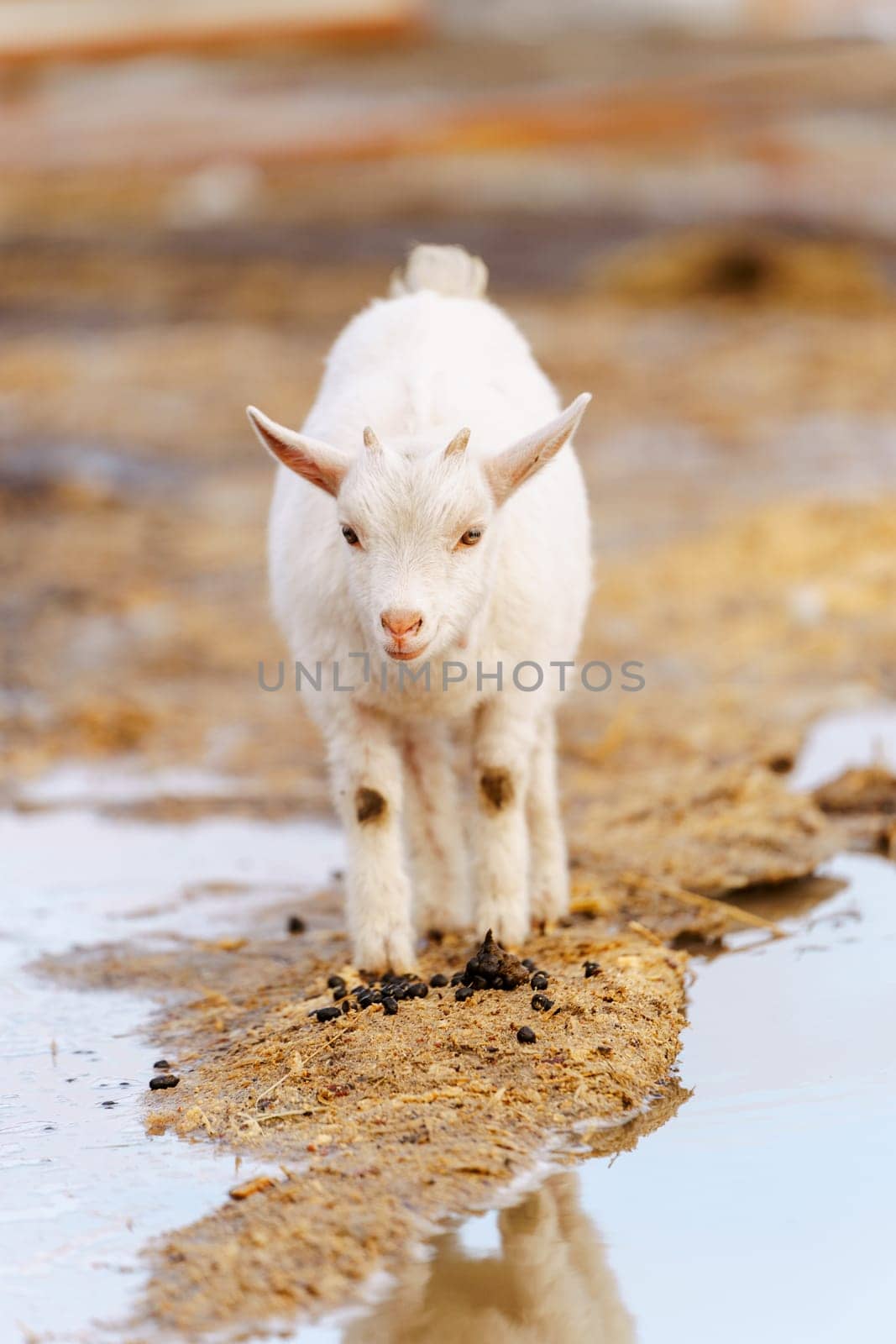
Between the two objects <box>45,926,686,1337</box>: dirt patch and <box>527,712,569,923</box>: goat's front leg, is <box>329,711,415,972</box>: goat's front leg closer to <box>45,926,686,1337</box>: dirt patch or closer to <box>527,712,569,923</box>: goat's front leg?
<box>45,926,686,1337</box>: dirt patch

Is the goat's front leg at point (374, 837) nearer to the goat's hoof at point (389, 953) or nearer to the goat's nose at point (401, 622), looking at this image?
the goat's hoof at point (389, 953)

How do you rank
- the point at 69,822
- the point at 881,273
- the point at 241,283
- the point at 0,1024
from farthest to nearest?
1. the point at 241,283
2. the point at 881,273
3. the point at 69,822
4. the point at 0,1024

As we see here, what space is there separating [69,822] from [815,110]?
2288 cm

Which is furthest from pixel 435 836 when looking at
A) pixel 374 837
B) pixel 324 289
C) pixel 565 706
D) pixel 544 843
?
pixel 324 289

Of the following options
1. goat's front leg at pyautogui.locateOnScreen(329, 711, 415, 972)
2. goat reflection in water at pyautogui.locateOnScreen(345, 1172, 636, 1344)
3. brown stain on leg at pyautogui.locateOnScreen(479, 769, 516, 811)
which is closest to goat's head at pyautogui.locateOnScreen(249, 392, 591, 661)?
goat's front leg at pyautogui.locateOnScreen(329, 711, 415, 972)

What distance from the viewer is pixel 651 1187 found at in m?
3.69

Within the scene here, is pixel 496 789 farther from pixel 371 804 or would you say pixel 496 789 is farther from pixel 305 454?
pixel 305 454

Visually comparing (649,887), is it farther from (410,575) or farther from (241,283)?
(241,283)

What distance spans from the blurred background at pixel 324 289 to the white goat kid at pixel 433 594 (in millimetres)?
1973

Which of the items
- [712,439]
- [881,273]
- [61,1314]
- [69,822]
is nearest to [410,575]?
[61,1314]

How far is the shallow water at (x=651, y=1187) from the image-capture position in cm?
321

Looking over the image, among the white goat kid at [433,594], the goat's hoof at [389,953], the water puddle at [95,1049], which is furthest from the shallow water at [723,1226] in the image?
the white goat kid at [433,594]

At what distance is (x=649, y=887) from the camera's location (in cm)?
586

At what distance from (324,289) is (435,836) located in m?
17.8
